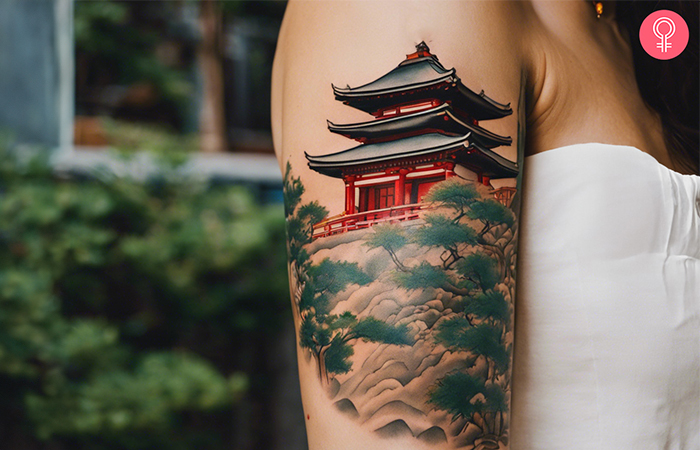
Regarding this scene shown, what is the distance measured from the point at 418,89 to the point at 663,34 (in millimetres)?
769

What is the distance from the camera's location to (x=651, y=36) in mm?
1185

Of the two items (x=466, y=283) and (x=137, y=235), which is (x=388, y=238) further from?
(x=137, y=235)

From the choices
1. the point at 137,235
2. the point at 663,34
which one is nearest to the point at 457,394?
the point at 663,34

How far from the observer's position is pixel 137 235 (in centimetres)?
306

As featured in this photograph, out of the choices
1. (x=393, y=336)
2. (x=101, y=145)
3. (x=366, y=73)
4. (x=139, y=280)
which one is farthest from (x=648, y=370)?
(x=101, y=145)

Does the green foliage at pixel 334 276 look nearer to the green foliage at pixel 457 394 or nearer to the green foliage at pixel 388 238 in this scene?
the green foliage at pixel 388 238

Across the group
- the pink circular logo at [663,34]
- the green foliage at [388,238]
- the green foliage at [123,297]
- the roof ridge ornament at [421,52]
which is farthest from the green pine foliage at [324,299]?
the green foliage at [123,297]

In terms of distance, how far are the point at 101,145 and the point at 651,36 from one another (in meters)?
3.17

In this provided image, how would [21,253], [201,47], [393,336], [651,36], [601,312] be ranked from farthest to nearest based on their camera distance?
1. [201,47]
2. [21,253]
3. [651,36]
4. [601,312]
5. [393,336]

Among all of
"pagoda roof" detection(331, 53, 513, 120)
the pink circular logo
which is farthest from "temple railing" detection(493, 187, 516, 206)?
the pink circular logo

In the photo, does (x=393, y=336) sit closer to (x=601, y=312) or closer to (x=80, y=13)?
(x=601, y=312)

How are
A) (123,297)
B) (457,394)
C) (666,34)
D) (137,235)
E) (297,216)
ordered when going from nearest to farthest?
(457,394)
(297,216)
(666,34)
(137,235)
(123,297)

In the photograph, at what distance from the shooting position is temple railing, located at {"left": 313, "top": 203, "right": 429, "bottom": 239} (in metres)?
0.75

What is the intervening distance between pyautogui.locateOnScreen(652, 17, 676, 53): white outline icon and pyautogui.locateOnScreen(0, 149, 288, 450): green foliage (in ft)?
7.59
